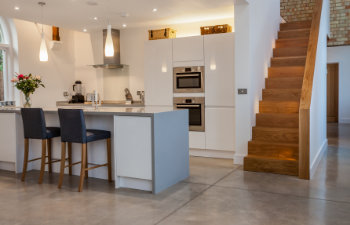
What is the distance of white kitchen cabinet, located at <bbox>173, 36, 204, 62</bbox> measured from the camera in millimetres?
5684

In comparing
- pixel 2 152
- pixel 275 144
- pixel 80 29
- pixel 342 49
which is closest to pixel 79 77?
pixel 80 29

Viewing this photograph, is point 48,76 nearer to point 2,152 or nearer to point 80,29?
point 80,29

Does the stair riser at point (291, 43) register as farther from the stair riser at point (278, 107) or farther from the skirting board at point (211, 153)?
the skirting board at point (211, 153)

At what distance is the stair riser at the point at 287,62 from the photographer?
5.77 m

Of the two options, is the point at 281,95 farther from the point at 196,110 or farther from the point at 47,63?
the point at 47,63

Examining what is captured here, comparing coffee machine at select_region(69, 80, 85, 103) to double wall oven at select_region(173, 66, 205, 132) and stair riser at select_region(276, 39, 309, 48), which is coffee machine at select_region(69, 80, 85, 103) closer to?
double wall oven at select_region(173, 66, 205, 132)

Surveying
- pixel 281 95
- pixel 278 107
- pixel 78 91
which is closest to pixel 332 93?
pixel 281 95

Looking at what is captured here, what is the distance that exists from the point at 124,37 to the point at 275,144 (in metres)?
4.04

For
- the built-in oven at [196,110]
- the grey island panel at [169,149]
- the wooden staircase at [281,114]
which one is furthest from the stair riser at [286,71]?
the grey island panel at [169,149]

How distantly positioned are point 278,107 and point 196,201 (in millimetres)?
2492

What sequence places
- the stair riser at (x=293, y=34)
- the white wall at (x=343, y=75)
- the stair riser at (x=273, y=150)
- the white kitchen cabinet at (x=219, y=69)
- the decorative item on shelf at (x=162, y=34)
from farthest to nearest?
1. the white wall at (x=343, y=75)
2. the stair riser at (x=293, y=34)
3. the decorative item on shelf at (x=162, y=34)
4. the white kitchen cabinet at (x=219, y=69)
5. the stair riser at (x=273, y=150)

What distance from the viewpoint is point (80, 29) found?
6.95 m

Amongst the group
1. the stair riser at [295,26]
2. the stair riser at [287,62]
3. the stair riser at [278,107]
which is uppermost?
the stair riser at [295,26]

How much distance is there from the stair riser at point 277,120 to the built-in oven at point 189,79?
3.63 feet
